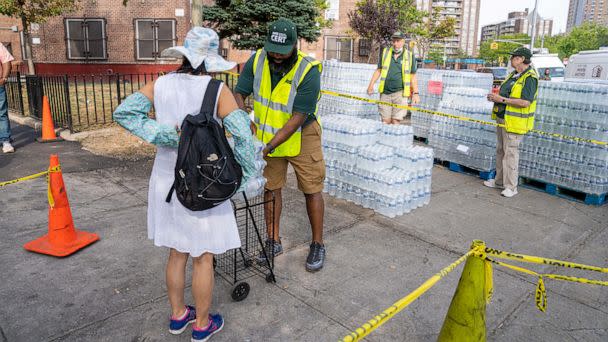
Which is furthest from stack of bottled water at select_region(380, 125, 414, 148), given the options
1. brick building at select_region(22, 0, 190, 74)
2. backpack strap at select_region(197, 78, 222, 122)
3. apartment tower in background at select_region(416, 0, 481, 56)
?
apartment tower in background at select_region(416, 0, 481, 56)

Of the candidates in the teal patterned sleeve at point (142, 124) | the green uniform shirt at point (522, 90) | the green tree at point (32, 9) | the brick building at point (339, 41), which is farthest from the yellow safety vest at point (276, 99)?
the brick building at point (339, 41)

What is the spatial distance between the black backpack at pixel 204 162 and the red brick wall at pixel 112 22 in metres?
23.9

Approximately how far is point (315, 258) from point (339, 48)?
31613mm

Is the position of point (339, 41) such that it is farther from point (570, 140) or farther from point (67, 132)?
point (570, 140)

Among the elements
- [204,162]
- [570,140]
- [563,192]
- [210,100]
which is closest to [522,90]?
[570,140]

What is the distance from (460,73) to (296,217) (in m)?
6.59

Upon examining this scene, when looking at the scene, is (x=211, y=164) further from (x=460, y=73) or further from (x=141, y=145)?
(x=460, y=73)

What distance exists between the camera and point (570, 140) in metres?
6.95

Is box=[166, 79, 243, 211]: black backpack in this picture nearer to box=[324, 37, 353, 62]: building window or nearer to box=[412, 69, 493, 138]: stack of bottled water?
box=[412, 69, 493, 138]: stack of bottled water

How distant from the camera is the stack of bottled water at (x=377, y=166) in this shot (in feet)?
19.7

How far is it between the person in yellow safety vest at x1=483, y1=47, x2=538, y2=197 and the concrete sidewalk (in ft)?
2.30

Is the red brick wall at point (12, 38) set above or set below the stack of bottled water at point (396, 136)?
above

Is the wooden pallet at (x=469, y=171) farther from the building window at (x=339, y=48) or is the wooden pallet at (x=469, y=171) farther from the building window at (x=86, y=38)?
the building window at (x=339, y=48)

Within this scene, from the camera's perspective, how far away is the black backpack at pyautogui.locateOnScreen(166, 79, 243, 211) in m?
2.62
